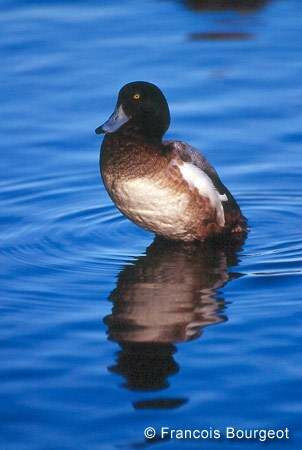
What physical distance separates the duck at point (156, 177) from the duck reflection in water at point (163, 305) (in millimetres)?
178

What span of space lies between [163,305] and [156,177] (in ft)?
3.33

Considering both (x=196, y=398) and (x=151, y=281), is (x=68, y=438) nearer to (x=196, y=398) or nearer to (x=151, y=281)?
(x=196, y=398)

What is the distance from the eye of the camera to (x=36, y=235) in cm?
768

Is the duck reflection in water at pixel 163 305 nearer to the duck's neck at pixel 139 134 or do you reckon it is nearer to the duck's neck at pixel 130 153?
the duck's neck at pixel 130 153

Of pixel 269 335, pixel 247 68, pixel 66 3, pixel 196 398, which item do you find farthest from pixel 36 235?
pixel 66 3

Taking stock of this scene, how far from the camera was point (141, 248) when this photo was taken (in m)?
7.60

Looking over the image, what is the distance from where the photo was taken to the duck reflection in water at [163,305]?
5648 millimetres

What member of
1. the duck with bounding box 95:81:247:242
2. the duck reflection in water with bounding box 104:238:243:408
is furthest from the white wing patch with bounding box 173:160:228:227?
the duck reflection in water with bounding box 104:238:243:408

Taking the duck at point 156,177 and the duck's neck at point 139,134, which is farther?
the duck's neck at point 139,134

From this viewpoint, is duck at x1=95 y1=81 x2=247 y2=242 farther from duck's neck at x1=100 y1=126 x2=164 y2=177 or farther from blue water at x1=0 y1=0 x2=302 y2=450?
blue water at x1=0 y1=0 x2=302 y2=450

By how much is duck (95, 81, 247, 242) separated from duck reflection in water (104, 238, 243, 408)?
18 cm

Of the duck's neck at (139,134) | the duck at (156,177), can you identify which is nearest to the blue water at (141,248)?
the duck at (156,177)

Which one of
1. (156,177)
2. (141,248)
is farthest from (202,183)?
(141,248)

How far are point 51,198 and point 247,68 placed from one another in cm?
323
